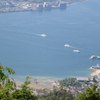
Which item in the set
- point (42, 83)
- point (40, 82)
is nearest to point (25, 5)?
point (40, 82)

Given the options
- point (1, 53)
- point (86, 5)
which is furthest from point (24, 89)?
point (86, 5)

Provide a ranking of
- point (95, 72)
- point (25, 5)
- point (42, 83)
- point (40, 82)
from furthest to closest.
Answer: point (25, 5) → point (95, 72) → point (40, 82) → point (42, 83)

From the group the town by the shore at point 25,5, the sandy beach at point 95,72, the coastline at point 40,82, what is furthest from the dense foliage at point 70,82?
the town by the shore at point 25,5

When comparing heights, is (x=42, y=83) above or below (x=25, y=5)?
above

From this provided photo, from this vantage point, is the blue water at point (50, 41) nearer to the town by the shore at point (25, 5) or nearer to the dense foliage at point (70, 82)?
the town by the shore at point (25, 5)

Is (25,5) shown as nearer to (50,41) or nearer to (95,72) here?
(50,41)

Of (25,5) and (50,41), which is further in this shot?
(25,5)

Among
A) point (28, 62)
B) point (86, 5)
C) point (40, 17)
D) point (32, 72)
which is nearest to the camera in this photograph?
point (32, 72)

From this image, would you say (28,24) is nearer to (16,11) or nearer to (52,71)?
(16,11)

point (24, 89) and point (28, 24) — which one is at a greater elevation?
point (24, 89)
